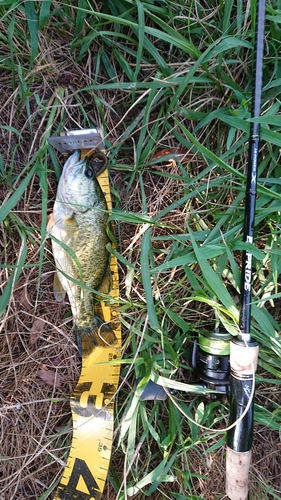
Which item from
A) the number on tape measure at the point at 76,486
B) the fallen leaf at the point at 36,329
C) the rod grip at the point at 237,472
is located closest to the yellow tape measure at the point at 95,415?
the number on tape measure at the point at 76,486

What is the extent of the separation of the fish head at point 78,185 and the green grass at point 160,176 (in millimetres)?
94

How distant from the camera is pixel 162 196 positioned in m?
1.77

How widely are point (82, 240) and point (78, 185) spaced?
9.7 inches

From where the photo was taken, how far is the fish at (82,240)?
1.63 meters

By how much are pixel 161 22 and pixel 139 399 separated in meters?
1.63

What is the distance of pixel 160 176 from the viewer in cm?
179

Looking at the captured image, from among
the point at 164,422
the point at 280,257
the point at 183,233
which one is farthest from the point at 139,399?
the point at 280,257

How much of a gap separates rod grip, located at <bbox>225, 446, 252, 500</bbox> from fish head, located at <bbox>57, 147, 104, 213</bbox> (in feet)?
3.76

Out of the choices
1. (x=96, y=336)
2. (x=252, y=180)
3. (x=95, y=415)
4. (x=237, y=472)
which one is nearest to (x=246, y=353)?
(x=237, y=472)

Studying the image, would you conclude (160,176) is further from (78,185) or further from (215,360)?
(215,360)

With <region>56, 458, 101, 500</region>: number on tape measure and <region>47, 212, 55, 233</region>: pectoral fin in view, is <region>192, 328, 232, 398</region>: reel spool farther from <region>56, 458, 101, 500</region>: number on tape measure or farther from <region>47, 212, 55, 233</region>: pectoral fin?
<region>47, 212, 55, 233</region>: pectoral fin

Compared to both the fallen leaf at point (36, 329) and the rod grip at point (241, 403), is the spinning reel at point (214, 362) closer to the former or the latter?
the rod grip at point (241, 403)

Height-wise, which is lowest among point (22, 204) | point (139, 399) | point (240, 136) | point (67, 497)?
point (67, 497)

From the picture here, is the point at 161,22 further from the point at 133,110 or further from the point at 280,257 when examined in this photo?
the point at 280,257
